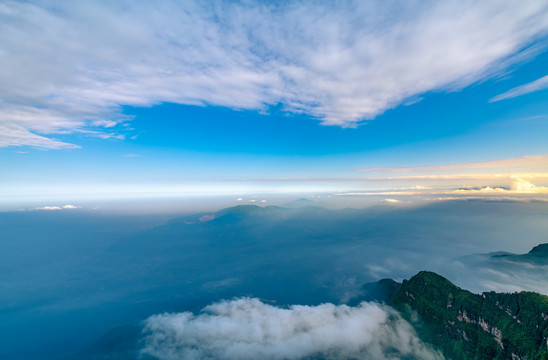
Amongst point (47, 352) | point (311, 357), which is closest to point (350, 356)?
point (311, 357)

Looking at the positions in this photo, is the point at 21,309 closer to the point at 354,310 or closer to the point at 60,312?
the point at 60,312

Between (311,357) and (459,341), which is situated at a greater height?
(459,341)

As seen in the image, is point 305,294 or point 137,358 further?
point 305,294

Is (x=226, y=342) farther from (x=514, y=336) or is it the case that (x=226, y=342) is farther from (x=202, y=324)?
(x=514, y=336)

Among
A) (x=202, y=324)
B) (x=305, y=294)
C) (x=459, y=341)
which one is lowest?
(x=305, y=294)

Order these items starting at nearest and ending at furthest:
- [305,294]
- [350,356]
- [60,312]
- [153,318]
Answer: [350,356] → [153,318] → [60,312] → [305,294]

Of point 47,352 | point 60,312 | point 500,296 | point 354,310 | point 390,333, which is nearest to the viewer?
point 500,296
